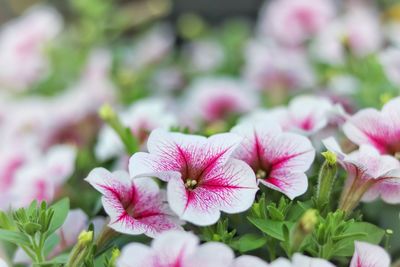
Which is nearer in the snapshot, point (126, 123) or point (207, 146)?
→ point (207, 146)

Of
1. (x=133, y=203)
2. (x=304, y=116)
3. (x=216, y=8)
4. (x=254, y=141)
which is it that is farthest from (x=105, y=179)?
(x=216, y=8)

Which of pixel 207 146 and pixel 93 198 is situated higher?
pixel 207 146

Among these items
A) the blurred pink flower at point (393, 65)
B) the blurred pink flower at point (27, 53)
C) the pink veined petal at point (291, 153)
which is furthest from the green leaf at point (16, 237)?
the blurred pink flower at point (27, 53)

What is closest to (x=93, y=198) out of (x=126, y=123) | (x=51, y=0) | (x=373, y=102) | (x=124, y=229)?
(x=126, y=123)

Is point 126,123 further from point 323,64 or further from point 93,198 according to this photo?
point 323,64

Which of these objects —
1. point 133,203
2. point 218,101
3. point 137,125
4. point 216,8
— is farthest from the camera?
point 216,8

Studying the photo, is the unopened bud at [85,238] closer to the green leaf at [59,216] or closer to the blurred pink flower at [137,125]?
the green leaf at [59,216]

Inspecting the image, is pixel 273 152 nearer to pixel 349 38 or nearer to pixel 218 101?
pixel 218 101
